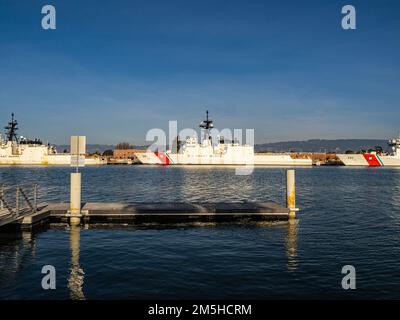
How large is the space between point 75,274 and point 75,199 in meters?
8.05

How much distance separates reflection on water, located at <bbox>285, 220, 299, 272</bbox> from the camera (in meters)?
11.5

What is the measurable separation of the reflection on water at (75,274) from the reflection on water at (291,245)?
622 centimetres

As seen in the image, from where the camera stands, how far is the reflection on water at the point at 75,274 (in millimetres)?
8792

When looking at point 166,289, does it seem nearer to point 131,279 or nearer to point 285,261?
point 131,279

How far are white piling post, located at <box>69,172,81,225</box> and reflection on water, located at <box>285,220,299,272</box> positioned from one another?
10305 millimetres

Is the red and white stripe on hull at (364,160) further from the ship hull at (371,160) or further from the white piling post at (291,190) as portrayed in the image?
the white piling post at (291,190)

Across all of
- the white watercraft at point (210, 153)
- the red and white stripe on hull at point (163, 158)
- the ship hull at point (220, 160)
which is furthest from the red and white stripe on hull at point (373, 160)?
the red and white stripe on hull at point (163, 158)

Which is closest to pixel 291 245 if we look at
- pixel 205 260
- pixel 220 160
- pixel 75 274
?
pixel 205 260

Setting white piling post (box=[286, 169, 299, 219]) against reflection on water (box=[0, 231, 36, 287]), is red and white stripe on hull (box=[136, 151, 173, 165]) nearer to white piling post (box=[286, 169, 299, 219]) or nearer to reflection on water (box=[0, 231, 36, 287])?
white piling post (box=[286, 169, 299, 219])

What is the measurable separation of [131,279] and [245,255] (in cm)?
455

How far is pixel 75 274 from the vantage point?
1032cm

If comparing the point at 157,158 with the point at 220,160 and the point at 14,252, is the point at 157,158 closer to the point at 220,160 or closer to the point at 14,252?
the point at 220,160

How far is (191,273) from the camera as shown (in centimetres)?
1055
